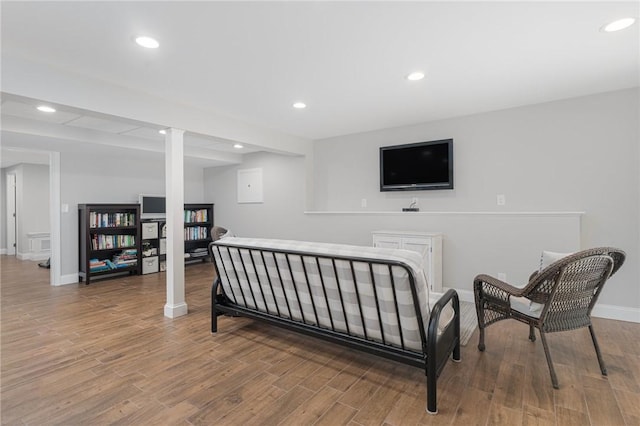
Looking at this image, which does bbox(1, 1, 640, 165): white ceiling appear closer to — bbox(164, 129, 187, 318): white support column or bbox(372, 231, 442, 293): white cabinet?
bbox(164, 129, 187, 318): white support column

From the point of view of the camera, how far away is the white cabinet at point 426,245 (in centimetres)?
380

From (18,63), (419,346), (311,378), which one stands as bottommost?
(311,378)

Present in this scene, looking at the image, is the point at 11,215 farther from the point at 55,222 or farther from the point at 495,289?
the point at 495,289

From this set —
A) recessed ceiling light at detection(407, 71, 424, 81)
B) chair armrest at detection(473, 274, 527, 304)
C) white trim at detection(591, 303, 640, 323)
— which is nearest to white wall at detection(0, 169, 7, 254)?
recessed ceiling light at detection(407, 71, 424, 81)

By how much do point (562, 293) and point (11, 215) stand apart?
11129 millimetres

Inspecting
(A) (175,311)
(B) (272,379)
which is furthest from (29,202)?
(B) (272,379)

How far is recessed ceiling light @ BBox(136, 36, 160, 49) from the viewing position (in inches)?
85.4

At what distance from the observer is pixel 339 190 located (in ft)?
17.5

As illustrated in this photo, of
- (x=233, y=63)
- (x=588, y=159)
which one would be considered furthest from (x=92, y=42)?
(x=588, y=159)

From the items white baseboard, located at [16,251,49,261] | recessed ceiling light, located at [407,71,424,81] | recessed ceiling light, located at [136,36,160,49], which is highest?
recessed ceiling light, located at [407,71,424,81]

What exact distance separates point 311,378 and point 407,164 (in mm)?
3279

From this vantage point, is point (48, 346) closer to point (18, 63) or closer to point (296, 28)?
point (18, 63)

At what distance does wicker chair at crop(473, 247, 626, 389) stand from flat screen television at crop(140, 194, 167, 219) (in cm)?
591

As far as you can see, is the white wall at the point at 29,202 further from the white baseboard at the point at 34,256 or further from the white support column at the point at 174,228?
the white support column at the point at 174,228
